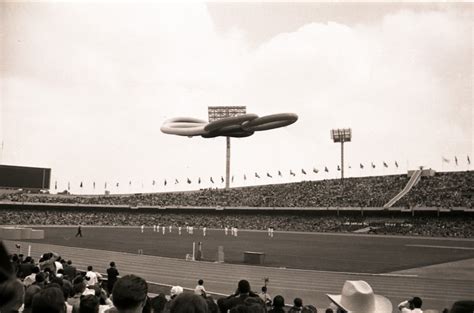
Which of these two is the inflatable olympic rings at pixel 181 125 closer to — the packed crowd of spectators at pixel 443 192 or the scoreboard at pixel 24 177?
the scoreboard at pixel 24 177

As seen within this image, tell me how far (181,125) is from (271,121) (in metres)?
29.7

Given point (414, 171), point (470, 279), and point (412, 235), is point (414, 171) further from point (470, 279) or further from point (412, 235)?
point (470, 279)

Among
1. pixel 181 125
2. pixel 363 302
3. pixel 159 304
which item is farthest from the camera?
pixel 181 125

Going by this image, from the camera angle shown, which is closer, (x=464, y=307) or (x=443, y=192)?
(x=464, y=307)

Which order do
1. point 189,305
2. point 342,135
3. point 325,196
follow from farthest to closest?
point 342,135
point 325,196
point 189,305

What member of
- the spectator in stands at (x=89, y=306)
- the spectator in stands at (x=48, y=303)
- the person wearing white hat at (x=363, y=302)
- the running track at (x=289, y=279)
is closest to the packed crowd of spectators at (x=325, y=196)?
the running track at (x=289, y=279)

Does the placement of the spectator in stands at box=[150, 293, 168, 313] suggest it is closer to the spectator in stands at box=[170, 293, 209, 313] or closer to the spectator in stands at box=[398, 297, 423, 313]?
the spectator in stands at box=[170, 293, 209, 313]

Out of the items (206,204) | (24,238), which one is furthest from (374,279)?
(206,204)

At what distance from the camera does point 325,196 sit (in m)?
82.2

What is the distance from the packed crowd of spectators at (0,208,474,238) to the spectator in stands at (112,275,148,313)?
200ft

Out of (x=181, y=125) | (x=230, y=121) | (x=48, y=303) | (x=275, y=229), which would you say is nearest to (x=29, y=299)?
(x=48, y=303)

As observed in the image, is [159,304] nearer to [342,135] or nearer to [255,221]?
[255,221]

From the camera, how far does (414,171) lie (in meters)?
83.9

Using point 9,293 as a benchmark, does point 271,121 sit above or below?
above
